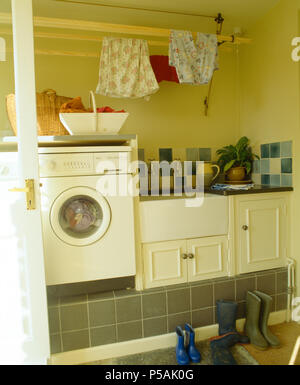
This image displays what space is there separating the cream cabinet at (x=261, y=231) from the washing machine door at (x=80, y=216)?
3.16 feet

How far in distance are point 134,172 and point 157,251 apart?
1.81 feet

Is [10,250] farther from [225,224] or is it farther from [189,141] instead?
[189,141]

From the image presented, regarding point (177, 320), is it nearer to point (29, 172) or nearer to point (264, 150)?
point (29, 172)

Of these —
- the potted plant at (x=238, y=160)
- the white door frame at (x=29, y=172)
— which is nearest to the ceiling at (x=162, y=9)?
the white door frame at (x=29, y=172)

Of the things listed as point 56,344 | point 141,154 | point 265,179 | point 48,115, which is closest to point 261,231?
point 265,179

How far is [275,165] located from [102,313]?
174 cm

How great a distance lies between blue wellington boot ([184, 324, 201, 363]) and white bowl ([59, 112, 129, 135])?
4.56 feet

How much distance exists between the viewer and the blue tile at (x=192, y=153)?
2.45 meters

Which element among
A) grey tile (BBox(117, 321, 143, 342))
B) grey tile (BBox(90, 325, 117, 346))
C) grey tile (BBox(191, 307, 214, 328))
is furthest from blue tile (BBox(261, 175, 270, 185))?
grey tile (BBox(90, 325, 117, 346))

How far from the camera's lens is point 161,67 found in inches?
79.7

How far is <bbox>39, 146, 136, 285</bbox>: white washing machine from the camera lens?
4.70 ft

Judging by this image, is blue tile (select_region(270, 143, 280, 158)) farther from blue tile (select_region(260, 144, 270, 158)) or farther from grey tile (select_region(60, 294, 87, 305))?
grey tile (select_region(60, 294, 87, 305))

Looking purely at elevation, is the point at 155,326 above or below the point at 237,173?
below
